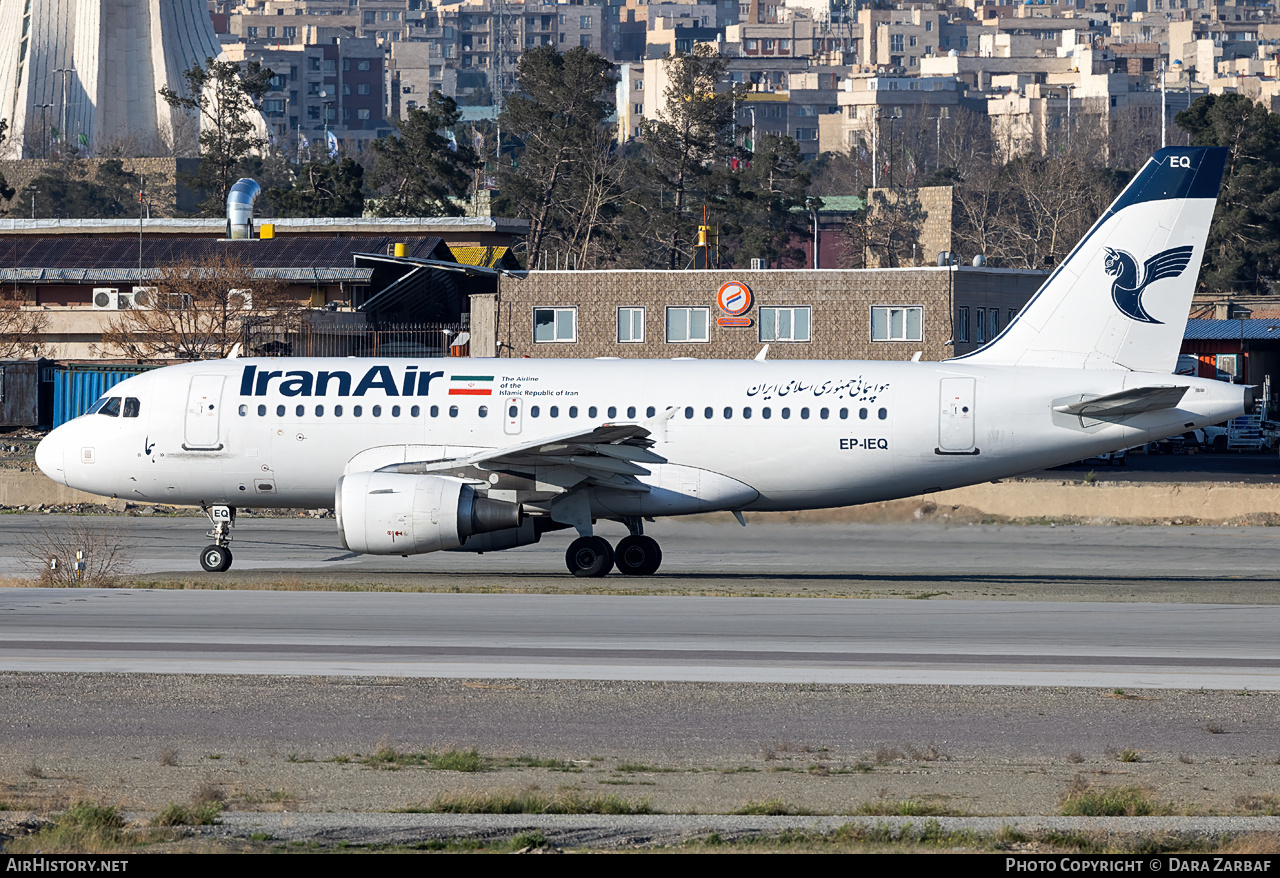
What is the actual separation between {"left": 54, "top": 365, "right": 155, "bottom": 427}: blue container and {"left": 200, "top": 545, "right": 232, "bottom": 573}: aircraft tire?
29.8m

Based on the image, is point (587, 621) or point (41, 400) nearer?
point (587, 621)

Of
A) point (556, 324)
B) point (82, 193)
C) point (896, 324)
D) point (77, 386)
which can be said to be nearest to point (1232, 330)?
point (896, 324)

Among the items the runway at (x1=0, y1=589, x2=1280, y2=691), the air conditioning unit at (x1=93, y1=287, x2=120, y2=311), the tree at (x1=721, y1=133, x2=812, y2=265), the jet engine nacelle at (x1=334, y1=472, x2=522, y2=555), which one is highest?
the tree at (x1=721, y1=133, x2=812, y2=265)

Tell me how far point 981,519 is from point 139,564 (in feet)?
73.5

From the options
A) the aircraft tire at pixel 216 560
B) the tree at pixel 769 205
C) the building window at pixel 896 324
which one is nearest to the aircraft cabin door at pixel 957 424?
the aircraft tire at pixel 216 560

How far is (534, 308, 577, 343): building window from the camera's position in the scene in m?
63.8

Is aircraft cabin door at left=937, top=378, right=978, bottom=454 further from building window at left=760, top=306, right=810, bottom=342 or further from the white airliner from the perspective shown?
building window at left=760, top=306, right=810, bottom=342

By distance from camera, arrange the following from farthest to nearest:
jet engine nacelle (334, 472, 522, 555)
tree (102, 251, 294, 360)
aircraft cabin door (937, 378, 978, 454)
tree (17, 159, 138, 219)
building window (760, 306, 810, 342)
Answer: tree (17, 159, 138, 219) → tree (102, 251, 294, 360) → building window (760, 306, 810, 342) → aircraft cabin door (937, 378, 978, 454) → jet engine nacelle (334, 472, 522, 555)

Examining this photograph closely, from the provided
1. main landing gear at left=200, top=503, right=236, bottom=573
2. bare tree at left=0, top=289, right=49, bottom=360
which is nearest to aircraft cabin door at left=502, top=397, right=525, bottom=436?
main landing gear at left=200, top=503, right=236, bottom=573

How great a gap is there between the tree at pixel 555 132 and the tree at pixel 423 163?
583 centimetres

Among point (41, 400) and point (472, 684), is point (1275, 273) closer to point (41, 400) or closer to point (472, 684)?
point (41, 400)

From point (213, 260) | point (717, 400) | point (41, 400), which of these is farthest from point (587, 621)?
point (213, 260)

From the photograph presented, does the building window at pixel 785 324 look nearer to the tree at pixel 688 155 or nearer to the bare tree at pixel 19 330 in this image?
the bare tree at pixel 19 330

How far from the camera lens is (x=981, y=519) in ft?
144
